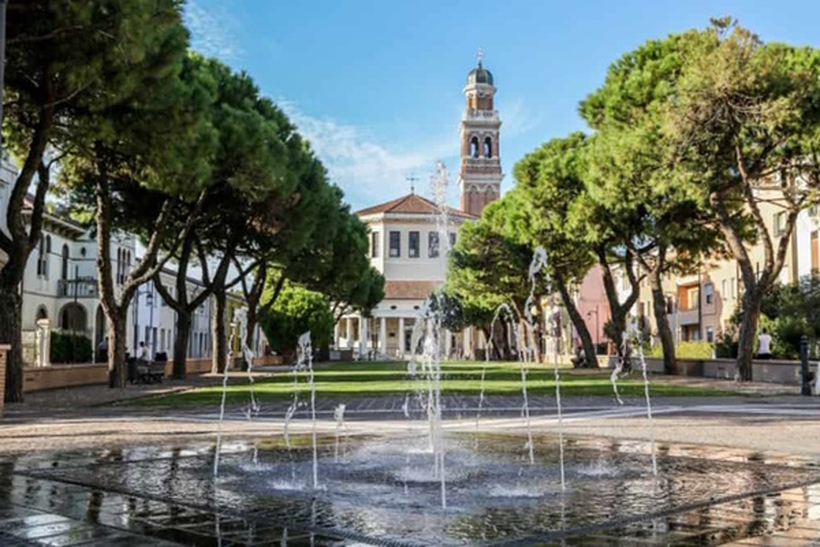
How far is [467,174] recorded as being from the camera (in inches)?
4328

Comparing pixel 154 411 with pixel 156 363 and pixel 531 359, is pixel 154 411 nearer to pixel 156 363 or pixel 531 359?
pixel 156 363

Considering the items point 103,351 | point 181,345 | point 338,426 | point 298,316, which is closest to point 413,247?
point 298,316

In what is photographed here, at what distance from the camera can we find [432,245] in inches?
3846

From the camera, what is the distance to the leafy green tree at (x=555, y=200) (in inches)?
1367

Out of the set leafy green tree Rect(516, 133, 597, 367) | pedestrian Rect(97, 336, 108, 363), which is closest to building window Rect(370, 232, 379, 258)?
leafy green tree Rect(516, 133, 597, 367)

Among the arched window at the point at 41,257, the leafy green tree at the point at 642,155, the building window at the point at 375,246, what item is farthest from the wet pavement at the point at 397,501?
the building window at the point at 375,246

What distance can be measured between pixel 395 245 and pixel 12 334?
80.7 meters

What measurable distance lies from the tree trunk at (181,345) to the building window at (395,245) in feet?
218

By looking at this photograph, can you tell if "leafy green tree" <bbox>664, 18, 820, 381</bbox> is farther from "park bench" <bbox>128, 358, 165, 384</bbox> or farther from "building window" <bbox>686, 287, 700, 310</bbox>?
"building window" <bbox>686, 287, 700, 310</bbox>

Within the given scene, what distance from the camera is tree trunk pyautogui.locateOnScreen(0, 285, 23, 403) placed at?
18094 mm

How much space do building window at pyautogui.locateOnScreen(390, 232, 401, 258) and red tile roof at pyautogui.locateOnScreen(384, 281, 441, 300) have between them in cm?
322

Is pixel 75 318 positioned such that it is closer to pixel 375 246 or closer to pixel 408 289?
pixel 408 289

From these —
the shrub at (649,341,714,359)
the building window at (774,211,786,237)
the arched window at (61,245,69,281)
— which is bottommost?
the shrub at (649,341,714,359)

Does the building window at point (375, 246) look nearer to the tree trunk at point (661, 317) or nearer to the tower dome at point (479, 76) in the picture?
the tower dome at point (479, 76)
